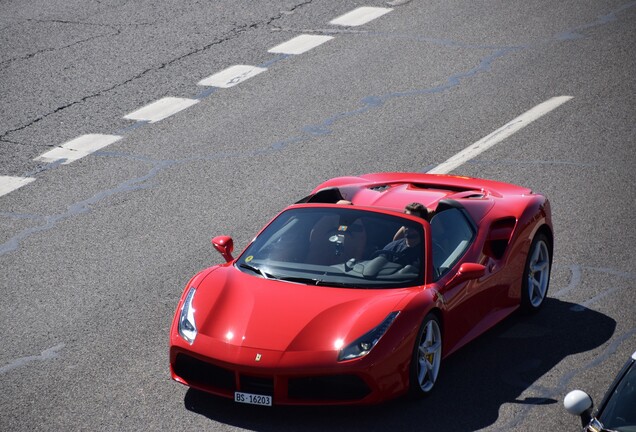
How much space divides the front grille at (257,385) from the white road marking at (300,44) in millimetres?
10666

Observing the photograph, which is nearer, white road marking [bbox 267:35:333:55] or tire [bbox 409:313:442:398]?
tire [bbox 409:313:442:398]

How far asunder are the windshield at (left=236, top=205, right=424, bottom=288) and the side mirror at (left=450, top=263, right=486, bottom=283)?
29cm

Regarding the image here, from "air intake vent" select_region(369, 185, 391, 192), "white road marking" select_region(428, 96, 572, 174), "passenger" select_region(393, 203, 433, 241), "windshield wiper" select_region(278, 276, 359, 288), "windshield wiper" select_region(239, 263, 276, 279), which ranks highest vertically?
"passenger" select_region(393, 203, 433, 241)

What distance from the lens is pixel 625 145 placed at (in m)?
14.3

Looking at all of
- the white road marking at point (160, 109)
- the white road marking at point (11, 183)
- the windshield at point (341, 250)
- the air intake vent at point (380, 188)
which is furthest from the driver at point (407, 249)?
the white road marking at point (160, 109)

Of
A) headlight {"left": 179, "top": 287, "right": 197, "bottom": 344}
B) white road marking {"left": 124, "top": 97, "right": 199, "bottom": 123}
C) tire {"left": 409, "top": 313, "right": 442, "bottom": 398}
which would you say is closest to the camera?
tire {"left": 409, "top": 313, "right": 442, "bottom": 398}

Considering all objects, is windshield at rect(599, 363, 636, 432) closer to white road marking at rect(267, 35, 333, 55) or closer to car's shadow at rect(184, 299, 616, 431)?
car's shadow at rect(184, 299, 616, 431)

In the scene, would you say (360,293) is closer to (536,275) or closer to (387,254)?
(387,254)

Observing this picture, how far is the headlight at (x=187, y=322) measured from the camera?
8.02 m

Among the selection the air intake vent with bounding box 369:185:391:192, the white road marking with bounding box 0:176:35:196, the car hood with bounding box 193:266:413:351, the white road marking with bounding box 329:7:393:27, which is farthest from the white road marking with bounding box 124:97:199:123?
the car hood with bounding box 193:266:413:351

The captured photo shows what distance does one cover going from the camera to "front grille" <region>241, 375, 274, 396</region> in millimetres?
7625

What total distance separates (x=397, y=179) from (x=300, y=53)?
7573 mm

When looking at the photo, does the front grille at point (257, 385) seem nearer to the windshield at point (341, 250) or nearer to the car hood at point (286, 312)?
the car hood at point (286, 312)

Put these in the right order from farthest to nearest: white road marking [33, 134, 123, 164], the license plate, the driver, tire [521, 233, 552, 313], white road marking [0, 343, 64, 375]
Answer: white road marking [33, 134, 123, 164]
tire [521, 233, 552, 313]
white road marking [0, 343, 64, 375]
the driver
the license plate
